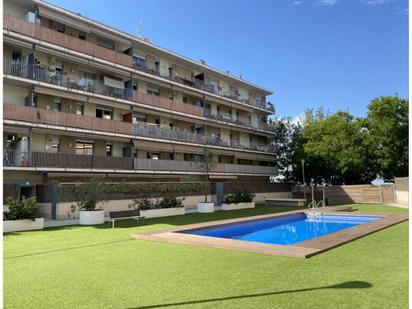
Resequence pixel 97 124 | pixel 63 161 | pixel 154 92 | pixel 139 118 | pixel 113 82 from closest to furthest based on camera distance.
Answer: pixel 63 161 → pixel 97 124 → pixel 113 82 → pixel 139 118 → pixel 154 92

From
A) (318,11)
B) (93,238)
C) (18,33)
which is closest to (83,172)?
(18,33)

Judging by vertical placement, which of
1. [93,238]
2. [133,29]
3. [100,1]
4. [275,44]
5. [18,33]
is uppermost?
[133,29]

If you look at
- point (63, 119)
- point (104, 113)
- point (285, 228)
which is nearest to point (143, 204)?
point (63, 119)

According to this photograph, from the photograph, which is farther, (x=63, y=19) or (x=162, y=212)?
(x=63, y=19)

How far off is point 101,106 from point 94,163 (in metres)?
5.51

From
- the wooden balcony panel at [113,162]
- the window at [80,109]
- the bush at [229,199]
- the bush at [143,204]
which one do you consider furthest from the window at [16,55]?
the bush at [229,199]

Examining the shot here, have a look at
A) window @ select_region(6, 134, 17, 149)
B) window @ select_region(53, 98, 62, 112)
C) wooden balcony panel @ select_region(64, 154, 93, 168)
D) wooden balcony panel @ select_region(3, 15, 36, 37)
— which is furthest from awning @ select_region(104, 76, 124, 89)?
window @ select_region(6, 134, 17, 149)

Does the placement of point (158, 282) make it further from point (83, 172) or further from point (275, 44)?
point (83, 172)

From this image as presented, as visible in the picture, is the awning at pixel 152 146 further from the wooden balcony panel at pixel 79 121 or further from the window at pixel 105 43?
the window at pixel 105 43

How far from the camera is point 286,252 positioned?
10.0 meters

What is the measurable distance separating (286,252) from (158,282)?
161 inches

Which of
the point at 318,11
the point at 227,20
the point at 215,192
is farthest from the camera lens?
the point at 215,192

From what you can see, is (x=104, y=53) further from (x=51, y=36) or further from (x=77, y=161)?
(x=77, y=161)

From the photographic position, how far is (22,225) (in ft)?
57.8
